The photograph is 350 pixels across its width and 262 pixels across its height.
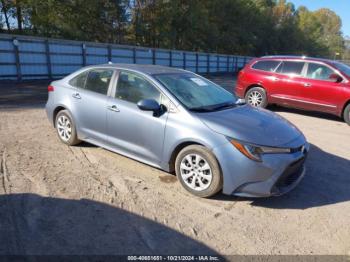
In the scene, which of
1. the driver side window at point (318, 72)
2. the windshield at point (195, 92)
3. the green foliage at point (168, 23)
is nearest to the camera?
the windshield at point (195, 92)

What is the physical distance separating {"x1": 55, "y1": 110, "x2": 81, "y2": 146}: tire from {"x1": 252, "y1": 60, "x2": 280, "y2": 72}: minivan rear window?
661 cm

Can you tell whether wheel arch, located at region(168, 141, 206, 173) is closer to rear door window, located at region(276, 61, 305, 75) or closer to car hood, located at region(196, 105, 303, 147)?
car hood, located at region(196, 105, 303, 147)

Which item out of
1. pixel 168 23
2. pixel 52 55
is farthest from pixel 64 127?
pixel 168 23

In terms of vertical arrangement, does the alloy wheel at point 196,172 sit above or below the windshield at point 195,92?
below

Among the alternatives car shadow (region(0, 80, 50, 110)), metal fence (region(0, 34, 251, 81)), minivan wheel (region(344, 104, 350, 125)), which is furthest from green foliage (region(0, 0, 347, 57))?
minivan wheel (region(344, 104, 350, 125))

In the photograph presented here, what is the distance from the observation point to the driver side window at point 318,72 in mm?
8953

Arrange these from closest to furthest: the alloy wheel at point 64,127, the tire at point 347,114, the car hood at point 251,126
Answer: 1. the car hood at point 251,126
2. the alloy wheel at point 64,127
3. the tire at point 347,114

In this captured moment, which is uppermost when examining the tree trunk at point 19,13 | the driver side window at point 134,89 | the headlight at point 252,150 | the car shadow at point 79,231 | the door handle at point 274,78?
the tree trunk at point 19,13

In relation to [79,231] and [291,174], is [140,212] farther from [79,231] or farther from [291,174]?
[291,174]

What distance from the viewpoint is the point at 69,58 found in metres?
17.0

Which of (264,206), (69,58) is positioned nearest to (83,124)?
(264,206)

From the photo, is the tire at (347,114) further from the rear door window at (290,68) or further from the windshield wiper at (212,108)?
the windshield wiper at (212,108)

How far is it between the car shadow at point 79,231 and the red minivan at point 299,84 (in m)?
7.09

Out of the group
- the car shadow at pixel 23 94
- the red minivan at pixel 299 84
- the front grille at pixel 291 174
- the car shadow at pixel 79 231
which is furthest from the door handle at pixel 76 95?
the red minivan at pixel 299 84
